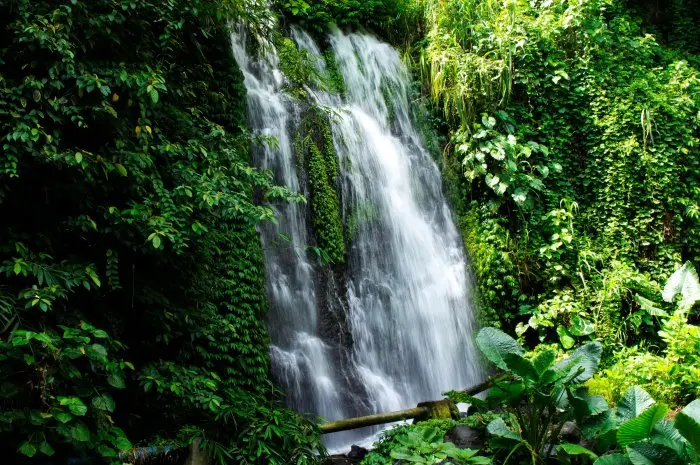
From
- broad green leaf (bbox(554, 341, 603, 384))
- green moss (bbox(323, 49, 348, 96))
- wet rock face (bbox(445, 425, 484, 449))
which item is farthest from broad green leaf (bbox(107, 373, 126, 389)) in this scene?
green moss (bbox(323, 49, 348, 96))

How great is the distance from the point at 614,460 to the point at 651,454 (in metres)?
0.22

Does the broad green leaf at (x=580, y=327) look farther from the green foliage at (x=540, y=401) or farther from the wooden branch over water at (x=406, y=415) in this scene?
the green foliage at (x=540, y=401)

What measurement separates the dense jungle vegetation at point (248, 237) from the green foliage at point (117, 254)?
18 millimetres

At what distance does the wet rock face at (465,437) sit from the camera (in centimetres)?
411

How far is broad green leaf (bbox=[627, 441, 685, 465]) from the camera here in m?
3.05

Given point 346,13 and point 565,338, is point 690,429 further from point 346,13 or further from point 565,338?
point 346,13

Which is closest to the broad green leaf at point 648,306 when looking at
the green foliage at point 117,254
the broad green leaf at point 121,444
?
the green foliage at point 117,254

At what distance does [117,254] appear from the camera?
369cm

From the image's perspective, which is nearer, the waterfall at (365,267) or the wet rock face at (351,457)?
the wet rock face at (351,457)

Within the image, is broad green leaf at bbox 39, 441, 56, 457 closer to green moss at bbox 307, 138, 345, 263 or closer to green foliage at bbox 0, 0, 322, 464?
green foliage at bbox 0, 0, 322, 464

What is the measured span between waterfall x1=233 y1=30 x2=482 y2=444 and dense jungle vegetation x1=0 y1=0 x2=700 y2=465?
1.12 ft

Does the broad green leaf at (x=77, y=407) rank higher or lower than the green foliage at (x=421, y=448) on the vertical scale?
higher

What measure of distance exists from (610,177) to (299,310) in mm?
5149

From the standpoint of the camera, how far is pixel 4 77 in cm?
328
